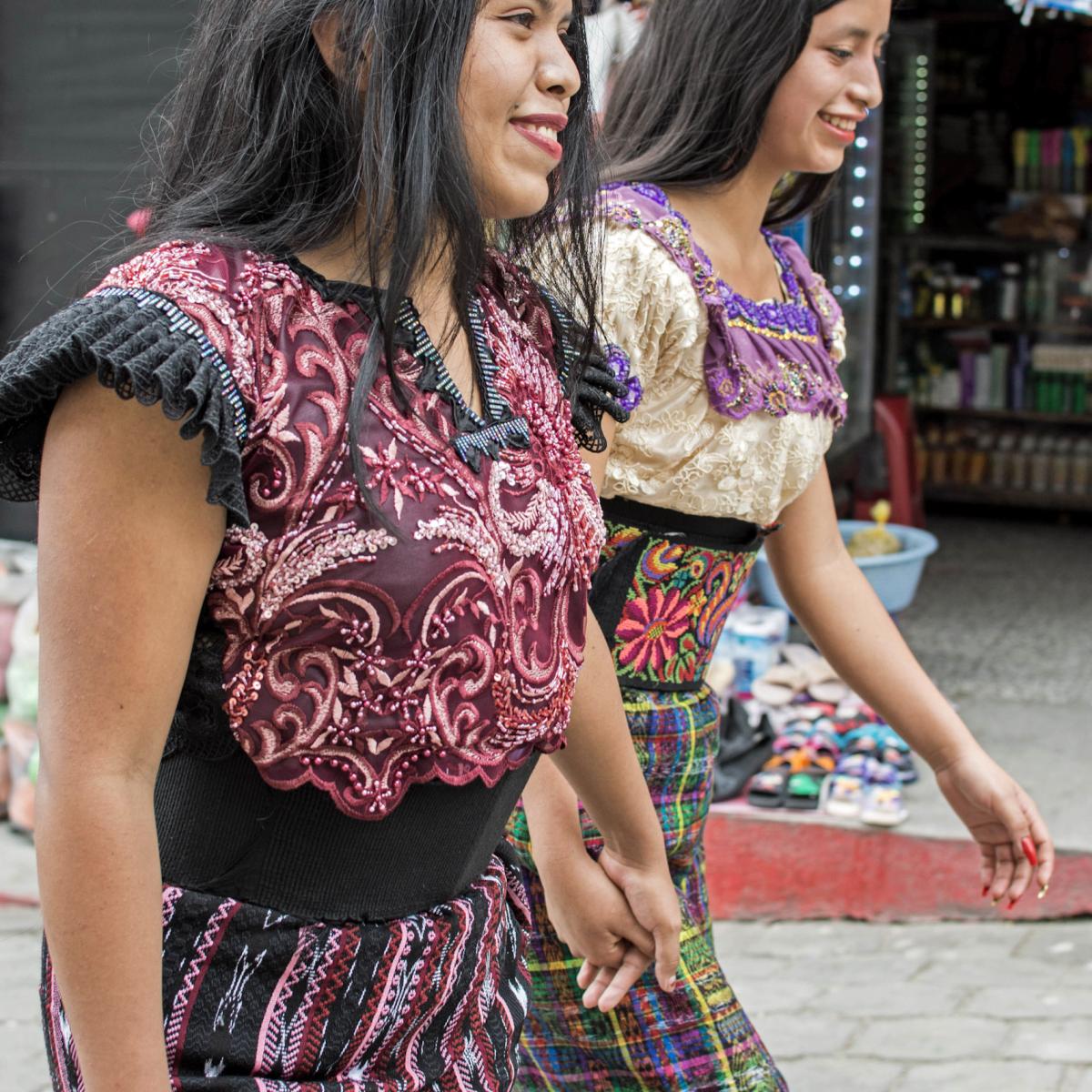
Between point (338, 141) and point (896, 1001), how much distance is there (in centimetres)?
294

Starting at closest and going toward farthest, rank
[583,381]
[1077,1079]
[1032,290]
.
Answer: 1. [583,381]
2. [1077,1079]
3. [1032,290]

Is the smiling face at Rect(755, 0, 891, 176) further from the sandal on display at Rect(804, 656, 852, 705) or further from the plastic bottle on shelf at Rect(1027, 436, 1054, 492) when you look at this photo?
the plastic bottle on shelf at Rect(1027, 436, 1054, 492)

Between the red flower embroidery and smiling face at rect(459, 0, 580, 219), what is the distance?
0.81 metres

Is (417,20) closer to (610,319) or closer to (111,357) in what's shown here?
(111,357)

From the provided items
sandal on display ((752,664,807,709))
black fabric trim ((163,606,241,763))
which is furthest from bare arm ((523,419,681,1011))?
sandal on display ((752,664,807,709))

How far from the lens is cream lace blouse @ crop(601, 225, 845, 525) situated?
203 cm

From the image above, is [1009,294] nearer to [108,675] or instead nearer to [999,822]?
[999,822]

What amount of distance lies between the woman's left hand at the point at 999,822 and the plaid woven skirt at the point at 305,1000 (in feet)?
3.33

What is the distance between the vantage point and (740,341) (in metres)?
2.09

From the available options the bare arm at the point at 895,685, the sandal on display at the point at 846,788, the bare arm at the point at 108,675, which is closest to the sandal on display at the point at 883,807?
the sandal on display at the point at 846,788

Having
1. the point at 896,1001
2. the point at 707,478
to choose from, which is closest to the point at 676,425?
the point at 707,478

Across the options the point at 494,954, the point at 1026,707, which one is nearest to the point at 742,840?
the point at 1026,707

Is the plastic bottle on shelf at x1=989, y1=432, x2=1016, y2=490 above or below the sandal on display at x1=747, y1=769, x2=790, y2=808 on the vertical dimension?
below

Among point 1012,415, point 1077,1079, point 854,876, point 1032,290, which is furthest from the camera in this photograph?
point 1012,415
